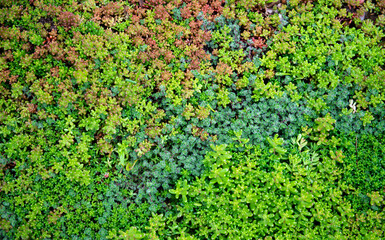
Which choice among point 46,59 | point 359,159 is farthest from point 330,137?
point 46,59

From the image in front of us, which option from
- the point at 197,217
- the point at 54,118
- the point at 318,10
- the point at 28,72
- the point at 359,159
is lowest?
the point at 197,217

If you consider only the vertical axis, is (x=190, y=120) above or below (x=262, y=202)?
above

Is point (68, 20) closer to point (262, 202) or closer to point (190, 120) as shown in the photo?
point (190, 120)

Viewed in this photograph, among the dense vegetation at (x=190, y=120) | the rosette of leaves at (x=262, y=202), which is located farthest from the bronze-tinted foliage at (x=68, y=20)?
the rosette of leaves at (x=262, y=202)

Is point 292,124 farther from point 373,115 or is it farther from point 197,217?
point 197,217

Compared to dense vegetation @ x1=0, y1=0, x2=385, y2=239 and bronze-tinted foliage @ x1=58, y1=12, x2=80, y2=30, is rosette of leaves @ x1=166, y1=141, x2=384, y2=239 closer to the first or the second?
dense vegetation @ x1=0, y1=0, x2=385, y2=239

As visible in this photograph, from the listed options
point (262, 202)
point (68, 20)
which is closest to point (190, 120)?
point (262, 202)

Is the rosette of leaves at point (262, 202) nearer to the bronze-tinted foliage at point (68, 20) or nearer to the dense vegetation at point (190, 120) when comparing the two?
the dense vegetation at point (190, 120)

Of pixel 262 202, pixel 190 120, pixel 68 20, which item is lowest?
pixel 262 202
